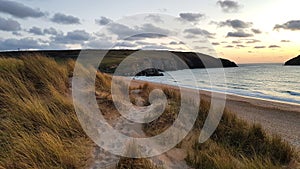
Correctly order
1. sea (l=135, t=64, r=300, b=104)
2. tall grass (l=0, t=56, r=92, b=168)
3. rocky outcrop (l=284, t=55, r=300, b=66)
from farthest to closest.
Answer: rocky outcrop (l=284, t=55, r=300, b=66) → sea (l=135, t=64, r=300, b=104) → tall grass (l=0, t=56, r=92, b=168)

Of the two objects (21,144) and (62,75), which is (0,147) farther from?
(62,75)

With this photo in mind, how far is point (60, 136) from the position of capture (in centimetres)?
464

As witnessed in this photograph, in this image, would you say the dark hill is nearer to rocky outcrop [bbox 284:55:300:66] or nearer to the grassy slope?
rocky outcrop [bbox 284:55:300:66]

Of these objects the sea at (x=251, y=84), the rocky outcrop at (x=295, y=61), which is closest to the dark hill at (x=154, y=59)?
the sea at (x=251, y=84)

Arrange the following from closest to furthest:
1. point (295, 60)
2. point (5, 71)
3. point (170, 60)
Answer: point (5, 71) → point (170, 60) → point (295, 60)

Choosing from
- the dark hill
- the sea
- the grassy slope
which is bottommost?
the sea

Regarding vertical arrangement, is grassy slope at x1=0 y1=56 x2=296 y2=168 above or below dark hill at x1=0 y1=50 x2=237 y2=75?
below

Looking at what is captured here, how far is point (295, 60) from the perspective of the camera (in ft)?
384

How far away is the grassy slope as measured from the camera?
383 centimetres

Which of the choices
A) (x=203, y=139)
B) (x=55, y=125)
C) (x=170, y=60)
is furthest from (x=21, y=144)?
(x=170, y=60)

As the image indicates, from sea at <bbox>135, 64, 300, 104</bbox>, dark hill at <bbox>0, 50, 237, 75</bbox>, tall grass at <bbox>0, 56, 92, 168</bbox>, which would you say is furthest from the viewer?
dark hill at <bbox>0, 50, 237, 75</bbox>

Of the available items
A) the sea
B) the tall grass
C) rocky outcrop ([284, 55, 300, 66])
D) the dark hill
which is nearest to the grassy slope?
the tall grass

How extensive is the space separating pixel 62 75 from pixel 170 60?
269 ft

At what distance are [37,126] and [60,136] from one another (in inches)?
22.3
